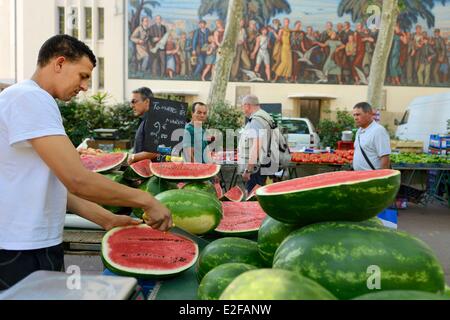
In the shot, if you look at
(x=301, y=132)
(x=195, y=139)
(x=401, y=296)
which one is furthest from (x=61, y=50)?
(x=301, y=132)

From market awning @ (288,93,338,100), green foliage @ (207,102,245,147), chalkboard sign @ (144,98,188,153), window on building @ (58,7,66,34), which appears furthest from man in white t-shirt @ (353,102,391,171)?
window on building @ (58,7,66,34)

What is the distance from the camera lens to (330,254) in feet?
4.55

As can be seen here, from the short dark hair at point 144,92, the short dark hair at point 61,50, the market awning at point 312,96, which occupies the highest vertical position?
the market awning at point 312,96

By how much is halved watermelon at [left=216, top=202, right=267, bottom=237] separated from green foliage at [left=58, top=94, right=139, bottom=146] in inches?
465

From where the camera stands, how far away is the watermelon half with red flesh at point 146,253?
210cm

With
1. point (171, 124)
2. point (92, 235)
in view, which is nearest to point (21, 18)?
point (171, 124)

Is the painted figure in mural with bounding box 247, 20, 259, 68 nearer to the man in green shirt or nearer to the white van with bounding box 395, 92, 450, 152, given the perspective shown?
the white van with bounding box 395, 92, 450, 152

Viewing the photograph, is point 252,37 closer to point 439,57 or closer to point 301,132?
point 301,132

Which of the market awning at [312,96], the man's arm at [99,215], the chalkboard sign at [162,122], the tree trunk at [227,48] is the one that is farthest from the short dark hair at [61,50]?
the market awning at [312,96]

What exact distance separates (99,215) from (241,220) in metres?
0.91

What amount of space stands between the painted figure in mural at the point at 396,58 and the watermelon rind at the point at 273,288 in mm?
29192

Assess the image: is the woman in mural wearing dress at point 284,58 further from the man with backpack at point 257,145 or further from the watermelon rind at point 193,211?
the watermelon rind at point 193,211
